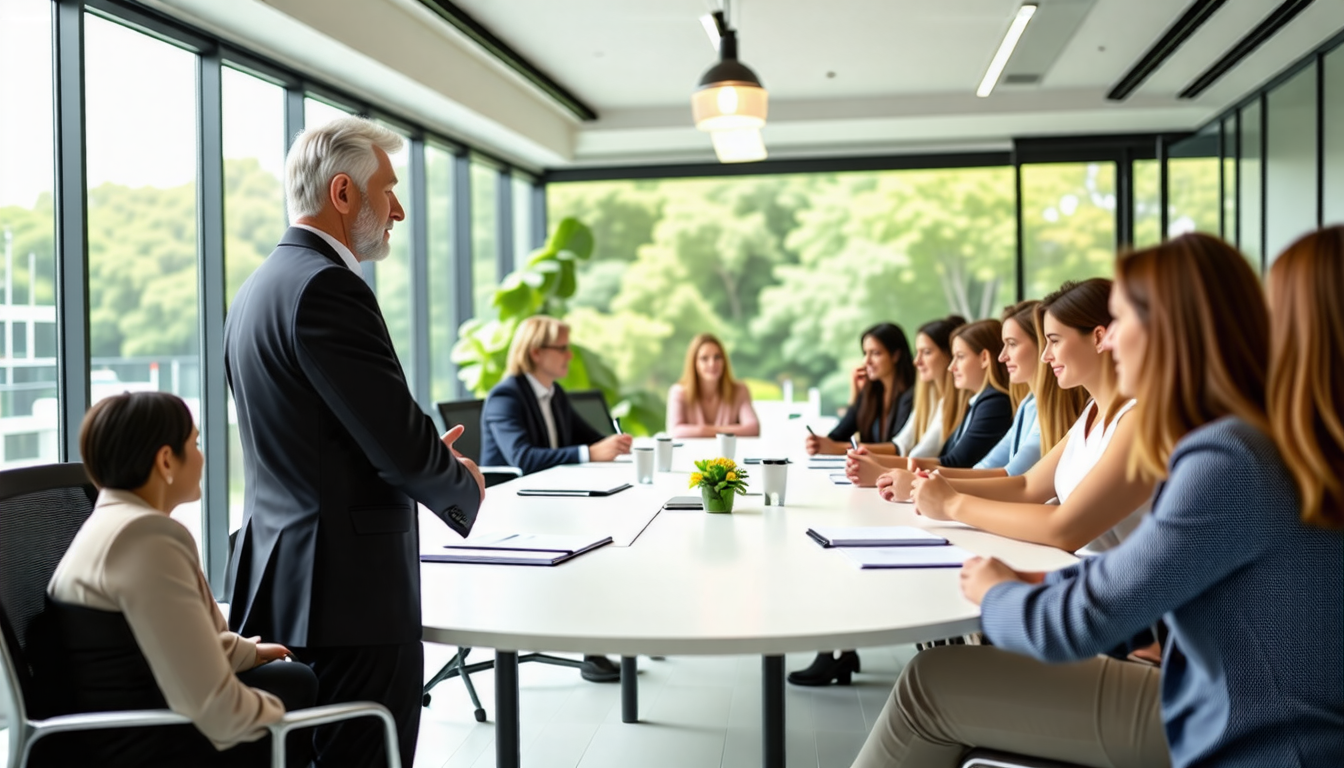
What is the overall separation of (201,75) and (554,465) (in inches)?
91.3

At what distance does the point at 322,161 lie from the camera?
176 centimetres

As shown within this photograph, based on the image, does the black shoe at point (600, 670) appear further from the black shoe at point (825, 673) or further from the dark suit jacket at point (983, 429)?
the dark suit jacket at point (983, 429)

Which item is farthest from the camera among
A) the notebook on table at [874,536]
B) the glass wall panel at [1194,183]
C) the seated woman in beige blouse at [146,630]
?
the glass wall panel at [1194,183]

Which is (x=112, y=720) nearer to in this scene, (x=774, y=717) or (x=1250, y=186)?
(x=774, y=717)

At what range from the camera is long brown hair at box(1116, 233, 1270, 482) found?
3.96ft

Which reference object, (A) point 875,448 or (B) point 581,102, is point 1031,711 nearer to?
(A) point 875,448

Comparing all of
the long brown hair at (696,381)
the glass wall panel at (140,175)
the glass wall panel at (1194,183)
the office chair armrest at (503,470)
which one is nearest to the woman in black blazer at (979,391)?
the office chair armrest at (503,470)

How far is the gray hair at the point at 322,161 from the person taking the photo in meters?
1.76

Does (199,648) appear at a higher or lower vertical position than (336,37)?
lower

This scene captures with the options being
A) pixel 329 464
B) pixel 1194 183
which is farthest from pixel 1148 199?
pixel 329 464

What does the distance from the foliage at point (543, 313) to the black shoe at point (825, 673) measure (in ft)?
10.9

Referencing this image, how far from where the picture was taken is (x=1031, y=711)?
1517 millimetres

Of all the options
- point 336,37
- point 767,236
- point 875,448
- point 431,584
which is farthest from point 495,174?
point 767,236

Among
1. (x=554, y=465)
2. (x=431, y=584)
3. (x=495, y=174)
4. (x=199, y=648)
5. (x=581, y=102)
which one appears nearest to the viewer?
(x=199, y=648)
